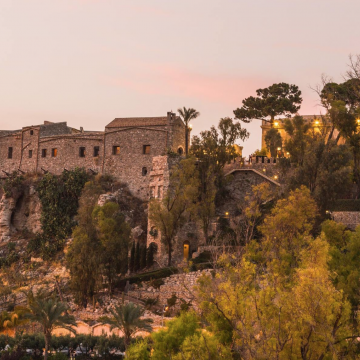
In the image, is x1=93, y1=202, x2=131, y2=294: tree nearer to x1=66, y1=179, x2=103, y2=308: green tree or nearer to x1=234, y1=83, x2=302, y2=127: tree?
x1=66, y1=179, x2=103, y2=308: green tree

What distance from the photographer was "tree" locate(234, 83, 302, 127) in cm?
5338

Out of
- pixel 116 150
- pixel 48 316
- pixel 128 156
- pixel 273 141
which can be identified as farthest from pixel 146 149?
pixel 48 316

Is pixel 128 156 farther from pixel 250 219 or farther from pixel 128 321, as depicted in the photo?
pixel 128 321

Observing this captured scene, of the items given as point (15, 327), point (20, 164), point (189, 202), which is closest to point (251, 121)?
point (189, 202)

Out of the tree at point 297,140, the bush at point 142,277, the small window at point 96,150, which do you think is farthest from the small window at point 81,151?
the tree at point 297,140

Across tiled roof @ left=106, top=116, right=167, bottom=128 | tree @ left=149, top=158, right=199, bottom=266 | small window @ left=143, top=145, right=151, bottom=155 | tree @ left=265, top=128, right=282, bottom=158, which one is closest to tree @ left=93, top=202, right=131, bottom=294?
tree @ left=149, top=158, right=199, bottom=266

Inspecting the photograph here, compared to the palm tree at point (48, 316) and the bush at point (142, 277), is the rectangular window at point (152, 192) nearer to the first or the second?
the bush at point (142, 277)

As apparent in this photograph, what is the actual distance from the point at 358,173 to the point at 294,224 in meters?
12.1

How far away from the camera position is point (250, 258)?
31.0 meters

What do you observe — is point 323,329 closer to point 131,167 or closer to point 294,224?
point 294,224

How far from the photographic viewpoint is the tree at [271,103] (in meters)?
53.4

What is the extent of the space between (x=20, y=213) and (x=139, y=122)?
45.5 ft

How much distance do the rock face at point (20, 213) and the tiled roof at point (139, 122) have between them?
975cm

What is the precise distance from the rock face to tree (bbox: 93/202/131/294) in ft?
49.5
